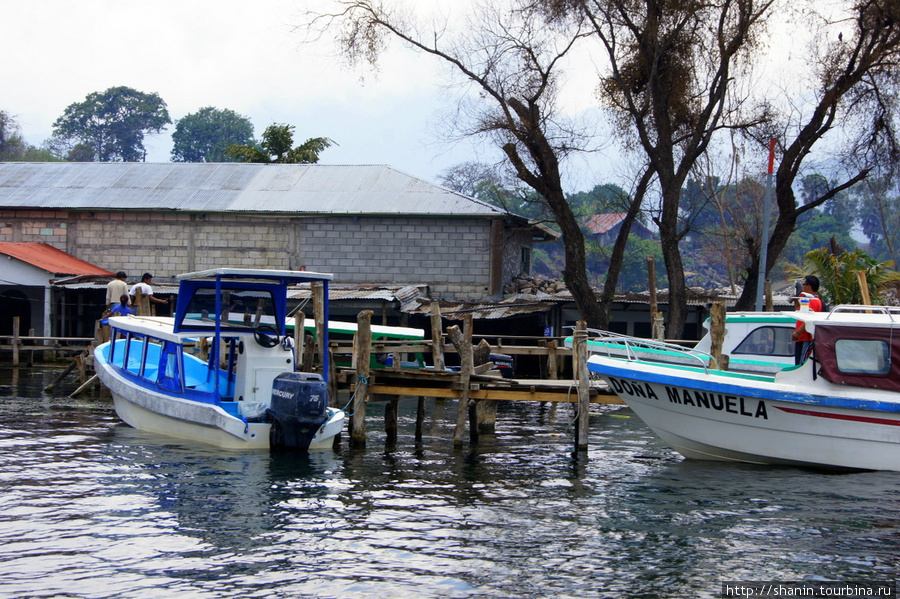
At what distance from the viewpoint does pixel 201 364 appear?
16.2 m

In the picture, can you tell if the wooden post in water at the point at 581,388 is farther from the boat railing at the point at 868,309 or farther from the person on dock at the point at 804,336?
the boat railing at the point at 868,309

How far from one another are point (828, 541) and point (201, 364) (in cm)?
1078

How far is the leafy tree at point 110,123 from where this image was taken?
237 feet

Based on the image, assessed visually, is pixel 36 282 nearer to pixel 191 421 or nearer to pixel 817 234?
pixel 191 421

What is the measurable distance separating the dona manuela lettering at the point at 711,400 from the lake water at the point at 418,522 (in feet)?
2.76

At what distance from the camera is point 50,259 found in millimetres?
28234

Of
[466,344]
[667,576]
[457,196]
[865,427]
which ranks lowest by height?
[667,576]

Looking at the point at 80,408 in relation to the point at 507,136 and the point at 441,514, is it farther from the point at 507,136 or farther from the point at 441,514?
the point at 507,136

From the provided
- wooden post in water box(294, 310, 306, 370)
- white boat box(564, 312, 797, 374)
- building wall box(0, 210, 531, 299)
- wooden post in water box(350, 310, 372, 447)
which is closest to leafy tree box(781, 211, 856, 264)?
building wall box(0, 210, 531, 299)

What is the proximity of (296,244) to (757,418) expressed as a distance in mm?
19015

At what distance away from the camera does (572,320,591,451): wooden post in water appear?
43.0ft

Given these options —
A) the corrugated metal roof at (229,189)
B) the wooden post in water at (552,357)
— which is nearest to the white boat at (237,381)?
the wooden post in water at (552,357)

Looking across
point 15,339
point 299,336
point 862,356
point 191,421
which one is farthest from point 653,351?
point 15,339

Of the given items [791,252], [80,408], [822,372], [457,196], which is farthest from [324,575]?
[791,252]
